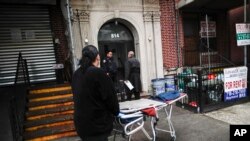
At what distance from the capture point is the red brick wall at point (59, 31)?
24.5 ft

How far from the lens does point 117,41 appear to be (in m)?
8.77

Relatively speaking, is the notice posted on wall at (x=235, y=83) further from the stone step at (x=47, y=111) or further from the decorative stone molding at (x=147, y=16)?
the stone step at (x=47, y=111)

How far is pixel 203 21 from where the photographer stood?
33.2ft

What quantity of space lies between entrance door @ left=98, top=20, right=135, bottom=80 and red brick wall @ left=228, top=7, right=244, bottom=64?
537 centimetres

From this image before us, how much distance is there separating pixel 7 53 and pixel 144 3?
17.6 feet

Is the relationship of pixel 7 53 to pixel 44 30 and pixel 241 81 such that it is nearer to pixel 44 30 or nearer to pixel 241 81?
pixel 44 30

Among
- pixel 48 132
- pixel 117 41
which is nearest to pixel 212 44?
pixel 117 41

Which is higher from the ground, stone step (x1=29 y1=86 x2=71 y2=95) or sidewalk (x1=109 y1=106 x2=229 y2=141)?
stone step (x1=29 y1=86 x2=71 y2=95)

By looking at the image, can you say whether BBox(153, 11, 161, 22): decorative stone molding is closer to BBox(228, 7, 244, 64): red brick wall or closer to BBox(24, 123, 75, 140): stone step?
BBox(228, 7, 244, 64): red brick wall

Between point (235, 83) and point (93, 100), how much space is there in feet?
18.5

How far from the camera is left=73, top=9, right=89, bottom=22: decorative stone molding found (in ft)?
24.7

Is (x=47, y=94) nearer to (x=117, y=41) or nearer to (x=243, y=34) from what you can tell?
(x=117, y=41)

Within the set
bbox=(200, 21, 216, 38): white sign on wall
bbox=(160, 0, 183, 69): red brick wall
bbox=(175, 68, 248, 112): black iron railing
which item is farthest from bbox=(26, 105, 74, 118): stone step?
bbox=(200, 21, 216, 38): white sign on wall

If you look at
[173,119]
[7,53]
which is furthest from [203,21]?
[7,53]
